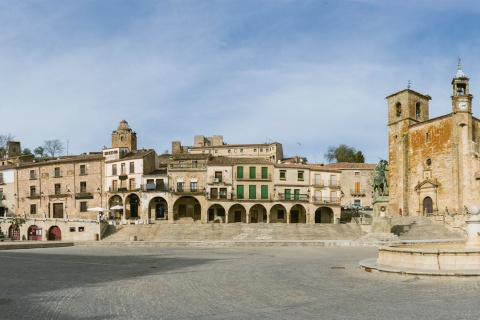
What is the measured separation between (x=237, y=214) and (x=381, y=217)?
23422 mm

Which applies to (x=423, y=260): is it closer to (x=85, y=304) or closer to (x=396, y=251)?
(x=396, y=251)

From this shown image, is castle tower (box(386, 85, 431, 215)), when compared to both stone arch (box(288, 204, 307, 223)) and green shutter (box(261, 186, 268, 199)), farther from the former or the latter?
green shutter (box(261, 186, 268, 199))

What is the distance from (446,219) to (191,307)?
148 ft

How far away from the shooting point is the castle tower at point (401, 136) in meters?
Answer: 60.1

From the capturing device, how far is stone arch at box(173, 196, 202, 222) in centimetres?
5576

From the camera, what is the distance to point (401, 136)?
61.9m

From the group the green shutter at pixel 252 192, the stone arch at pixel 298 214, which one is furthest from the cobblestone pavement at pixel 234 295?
the stone arch at pixel 298 214

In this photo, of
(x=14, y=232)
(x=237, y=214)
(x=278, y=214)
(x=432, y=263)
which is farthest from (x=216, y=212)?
(x=432, y=263)

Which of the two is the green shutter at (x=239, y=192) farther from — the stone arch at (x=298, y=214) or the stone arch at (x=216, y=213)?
the stone arch at (x=298, y=214)

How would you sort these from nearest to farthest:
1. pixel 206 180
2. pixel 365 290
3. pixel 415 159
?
1. pixel 365 290
2. pixel 206 180
3. pixel 415 159

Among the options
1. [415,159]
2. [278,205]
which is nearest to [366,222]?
[278,205]

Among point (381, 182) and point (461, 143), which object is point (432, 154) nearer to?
point (461, 143)

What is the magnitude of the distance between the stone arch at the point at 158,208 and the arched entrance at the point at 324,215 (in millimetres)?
18527

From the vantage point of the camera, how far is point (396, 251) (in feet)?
50.3
